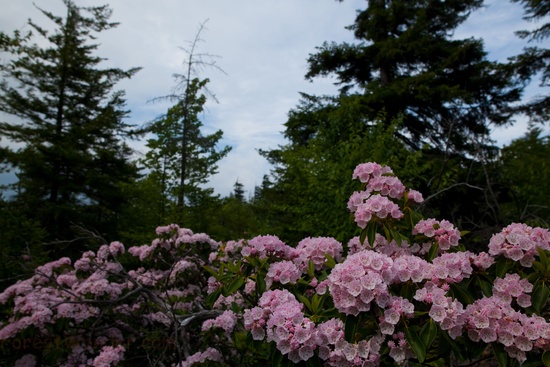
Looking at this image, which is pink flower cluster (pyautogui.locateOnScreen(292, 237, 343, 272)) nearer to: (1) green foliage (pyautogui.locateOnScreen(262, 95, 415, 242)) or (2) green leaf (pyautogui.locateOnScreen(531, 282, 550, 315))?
(2) green leaf (pyautogui.locateOnScreen(531, 282, 550, 315))

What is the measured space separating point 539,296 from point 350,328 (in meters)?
0.80

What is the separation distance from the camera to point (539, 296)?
1.45 m

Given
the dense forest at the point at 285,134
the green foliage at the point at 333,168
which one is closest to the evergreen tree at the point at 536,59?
the dense forest at the point at 285,134

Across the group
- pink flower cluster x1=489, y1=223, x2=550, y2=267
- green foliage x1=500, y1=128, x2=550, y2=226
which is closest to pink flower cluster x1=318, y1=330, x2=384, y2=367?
pink flower cluster x1=489, y1=223, x2=550, y2=267

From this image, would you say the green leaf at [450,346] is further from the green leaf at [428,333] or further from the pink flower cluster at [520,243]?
the pink flower cluster at [520,243]

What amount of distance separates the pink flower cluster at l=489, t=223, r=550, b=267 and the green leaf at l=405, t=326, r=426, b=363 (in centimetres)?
61

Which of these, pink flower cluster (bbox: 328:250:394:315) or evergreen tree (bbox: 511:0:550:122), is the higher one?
evergreen tree (bbox: 511:0:550:122)

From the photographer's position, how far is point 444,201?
9.66 metres

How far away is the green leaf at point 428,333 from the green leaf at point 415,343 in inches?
0.7

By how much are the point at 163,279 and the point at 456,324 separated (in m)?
3.30

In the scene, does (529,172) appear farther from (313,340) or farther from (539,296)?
(313,340)

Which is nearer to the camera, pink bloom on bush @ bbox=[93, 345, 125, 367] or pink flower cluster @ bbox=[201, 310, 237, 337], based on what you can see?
pink flower cluster @ bbox=[201, 310, 237, 337]

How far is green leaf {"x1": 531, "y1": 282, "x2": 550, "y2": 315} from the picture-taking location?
1.42 meters

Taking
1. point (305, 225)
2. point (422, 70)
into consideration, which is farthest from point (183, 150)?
point (422, 70)
